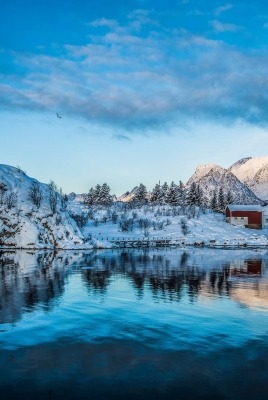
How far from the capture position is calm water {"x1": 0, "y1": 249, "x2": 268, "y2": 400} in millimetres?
8602

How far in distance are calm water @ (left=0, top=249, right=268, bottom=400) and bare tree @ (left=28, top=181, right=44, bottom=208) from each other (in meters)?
55.6

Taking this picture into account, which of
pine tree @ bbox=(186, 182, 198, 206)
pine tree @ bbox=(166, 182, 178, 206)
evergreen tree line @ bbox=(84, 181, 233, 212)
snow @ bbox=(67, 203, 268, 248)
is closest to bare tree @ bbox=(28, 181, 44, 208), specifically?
snow @ bbox=(67, 203, 268, 248)

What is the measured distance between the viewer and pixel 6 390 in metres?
8.31

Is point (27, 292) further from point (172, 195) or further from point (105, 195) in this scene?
point (105, 195)

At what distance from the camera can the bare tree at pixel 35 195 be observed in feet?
249

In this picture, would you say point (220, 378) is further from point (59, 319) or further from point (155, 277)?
point (155, 277)

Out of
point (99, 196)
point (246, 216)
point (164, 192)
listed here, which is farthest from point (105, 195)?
point (246, 216)

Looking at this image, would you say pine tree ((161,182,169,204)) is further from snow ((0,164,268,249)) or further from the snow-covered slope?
the snow-covered slope

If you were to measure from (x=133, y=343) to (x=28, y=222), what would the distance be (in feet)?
204

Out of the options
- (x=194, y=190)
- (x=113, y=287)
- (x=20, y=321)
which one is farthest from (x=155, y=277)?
(x=194, y=190)

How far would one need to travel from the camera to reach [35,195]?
7669 centimetres

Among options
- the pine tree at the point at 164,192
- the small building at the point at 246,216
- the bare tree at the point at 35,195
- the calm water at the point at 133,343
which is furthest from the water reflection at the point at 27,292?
the pine tree at the point at 164,192

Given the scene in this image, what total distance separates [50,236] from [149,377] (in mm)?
64122

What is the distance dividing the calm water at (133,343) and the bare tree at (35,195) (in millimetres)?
55629
